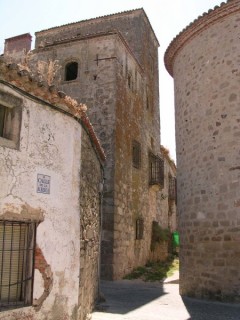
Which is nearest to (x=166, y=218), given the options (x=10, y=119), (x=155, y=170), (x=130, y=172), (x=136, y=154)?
(x=155, y=170)

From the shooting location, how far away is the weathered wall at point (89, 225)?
21.2ft

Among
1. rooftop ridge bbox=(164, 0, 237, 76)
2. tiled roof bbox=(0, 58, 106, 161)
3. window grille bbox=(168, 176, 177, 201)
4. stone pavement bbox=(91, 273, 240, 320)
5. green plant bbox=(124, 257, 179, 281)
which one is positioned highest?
rooftop ridge bbox=(164, 0, 237, 76)

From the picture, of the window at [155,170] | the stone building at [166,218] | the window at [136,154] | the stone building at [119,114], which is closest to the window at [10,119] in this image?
the stone building at [119,114]

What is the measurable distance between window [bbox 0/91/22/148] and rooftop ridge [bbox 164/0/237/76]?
21.2 feet

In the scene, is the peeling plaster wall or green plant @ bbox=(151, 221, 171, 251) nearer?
the peeling plaster wall

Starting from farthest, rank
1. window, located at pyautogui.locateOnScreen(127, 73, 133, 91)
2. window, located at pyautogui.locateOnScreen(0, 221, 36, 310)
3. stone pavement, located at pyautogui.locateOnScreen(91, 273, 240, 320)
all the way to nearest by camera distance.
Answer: window, located at pyautogui.locateOnScreen(127, 73, 133, 91) < stone pavement, located at pyautogui.locateOnScreen(91, 273, 240, 320) < window, located at pyautogui.locateOnScreen(0, 221, 36, 310)

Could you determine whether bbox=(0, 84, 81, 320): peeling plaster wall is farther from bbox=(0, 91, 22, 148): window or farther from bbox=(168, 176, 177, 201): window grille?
bbox=(168, 176, 177, 201): window grille

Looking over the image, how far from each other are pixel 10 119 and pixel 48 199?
1313 mm

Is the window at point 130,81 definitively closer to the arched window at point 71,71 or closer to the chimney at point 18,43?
the arched window at point 71,71

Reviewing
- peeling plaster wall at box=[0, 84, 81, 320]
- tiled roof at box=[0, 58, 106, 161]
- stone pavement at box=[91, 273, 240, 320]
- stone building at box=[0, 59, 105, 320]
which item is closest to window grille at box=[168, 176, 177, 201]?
stone pavement at box=[91, 273, 240, 320]

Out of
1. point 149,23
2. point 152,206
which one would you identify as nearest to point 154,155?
point 152,206

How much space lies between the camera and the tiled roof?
5.04 metres

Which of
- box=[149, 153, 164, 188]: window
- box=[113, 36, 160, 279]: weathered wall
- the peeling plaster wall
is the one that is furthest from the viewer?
box=[149, 153, 164, 188]: window

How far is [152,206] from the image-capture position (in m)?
16.6
